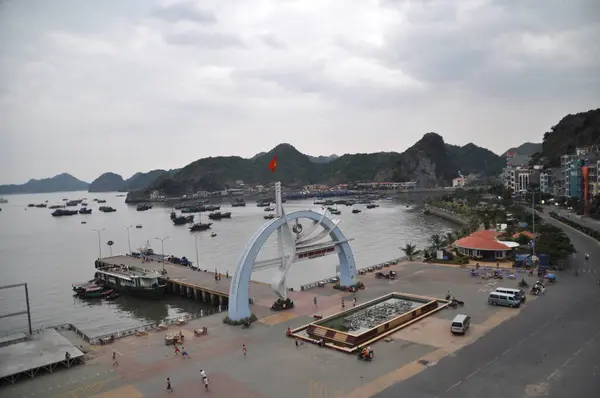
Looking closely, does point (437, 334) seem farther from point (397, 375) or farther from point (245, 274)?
point (245, 274)

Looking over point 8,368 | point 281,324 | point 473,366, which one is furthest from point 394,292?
point 8,368

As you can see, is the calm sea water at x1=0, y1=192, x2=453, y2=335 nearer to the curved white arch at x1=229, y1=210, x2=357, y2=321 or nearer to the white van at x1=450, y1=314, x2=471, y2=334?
the curved white arch at x1=229, y1=210, x2=357, y2=321

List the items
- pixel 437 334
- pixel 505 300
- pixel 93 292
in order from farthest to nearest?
pixel 93 292 → pixel 505 300 → pixel 437 334

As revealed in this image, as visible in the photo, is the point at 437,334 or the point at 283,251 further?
the point at 283,251

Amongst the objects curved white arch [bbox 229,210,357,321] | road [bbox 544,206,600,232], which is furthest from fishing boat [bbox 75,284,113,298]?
road [bbox 544,206,600,232]

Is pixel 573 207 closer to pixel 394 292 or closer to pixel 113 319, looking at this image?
pixel 394 292

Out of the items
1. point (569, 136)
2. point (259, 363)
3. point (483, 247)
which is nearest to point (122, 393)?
point (259, 363)
